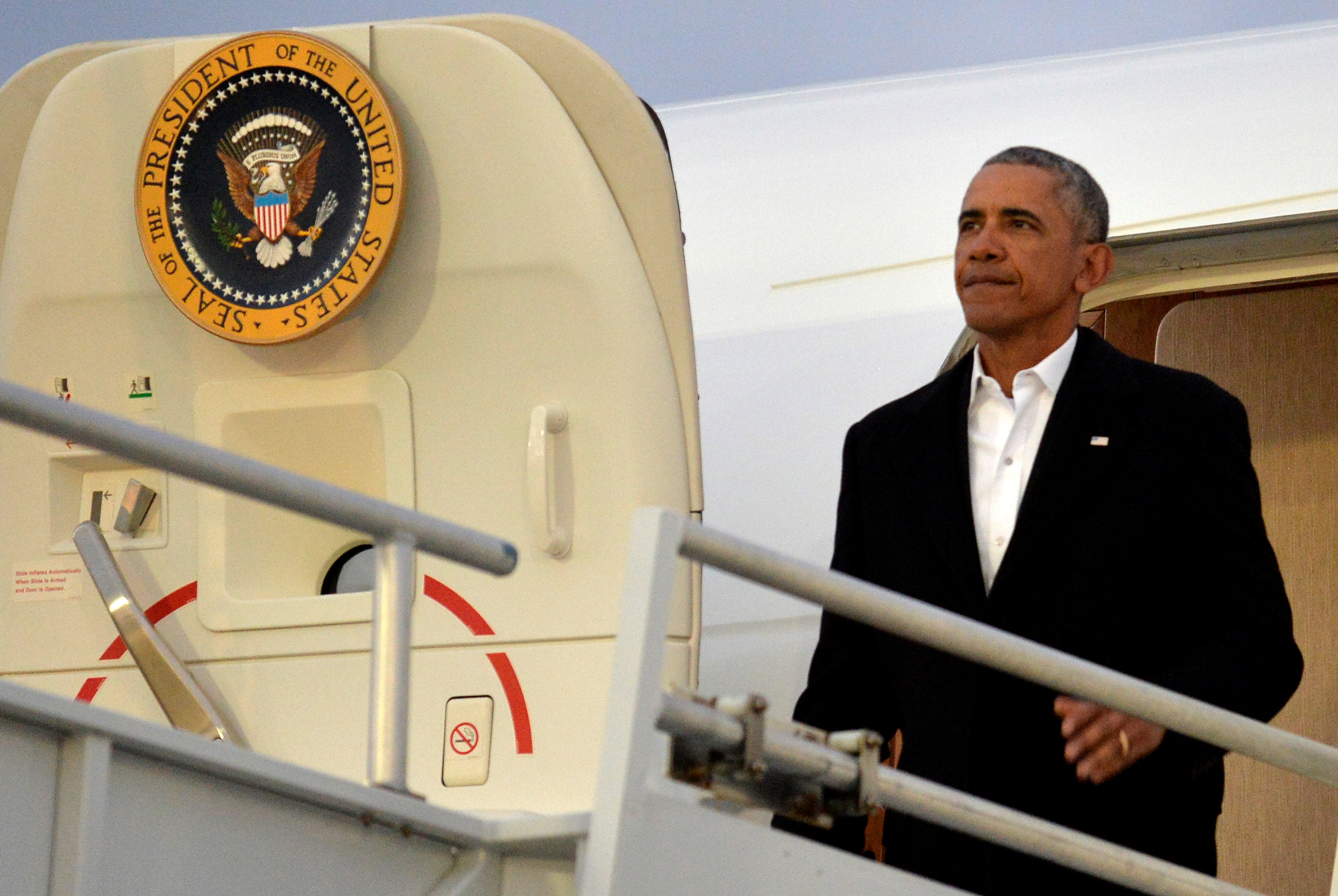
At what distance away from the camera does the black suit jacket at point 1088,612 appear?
106 inches

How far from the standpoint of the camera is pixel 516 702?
3.53 metres

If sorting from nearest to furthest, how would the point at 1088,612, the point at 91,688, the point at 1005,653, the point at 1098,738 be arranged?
the point at 1005,653, the point at 1098,738, the point at 1088,612, the point at 91,688

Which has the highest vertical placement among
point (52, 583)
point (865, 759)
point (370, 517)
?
point (370, 517)

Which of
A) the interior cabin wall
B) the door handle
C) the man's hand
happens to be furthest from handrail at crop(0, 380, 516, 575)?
the interior cabin wall

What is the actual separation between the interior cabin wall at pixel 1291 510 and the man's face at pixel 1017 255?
2184 mm

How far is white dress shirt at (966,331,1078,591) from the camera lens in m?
2.89

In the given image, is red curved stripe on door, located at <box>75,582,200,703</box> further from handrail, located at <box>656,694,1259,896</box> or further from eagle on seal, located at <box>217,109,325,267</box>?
handrail, located at <box>656,694,1259,896</box>

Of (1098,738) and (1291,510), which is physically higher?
(1291,510)

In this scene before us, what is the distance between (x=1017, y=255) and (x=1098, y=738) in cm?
98

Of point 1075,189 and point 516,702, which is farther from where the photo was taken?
point 516,702

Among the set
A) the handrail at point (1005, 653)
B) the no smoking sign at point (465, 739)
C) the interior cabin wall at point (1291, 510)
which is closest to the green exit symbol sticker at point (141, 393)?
the no smoking sign at point (465, 739)

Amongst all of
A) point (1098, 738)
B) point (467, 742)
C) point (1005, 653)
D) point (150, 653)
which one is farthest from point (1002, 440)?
point (150, 653)

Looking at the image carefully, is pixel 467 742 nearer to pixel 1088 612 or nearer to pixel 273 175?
pixel 273 175

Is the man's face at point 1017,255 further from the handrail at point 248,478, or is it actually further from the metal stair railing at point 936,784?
the handrail at point 248,478
